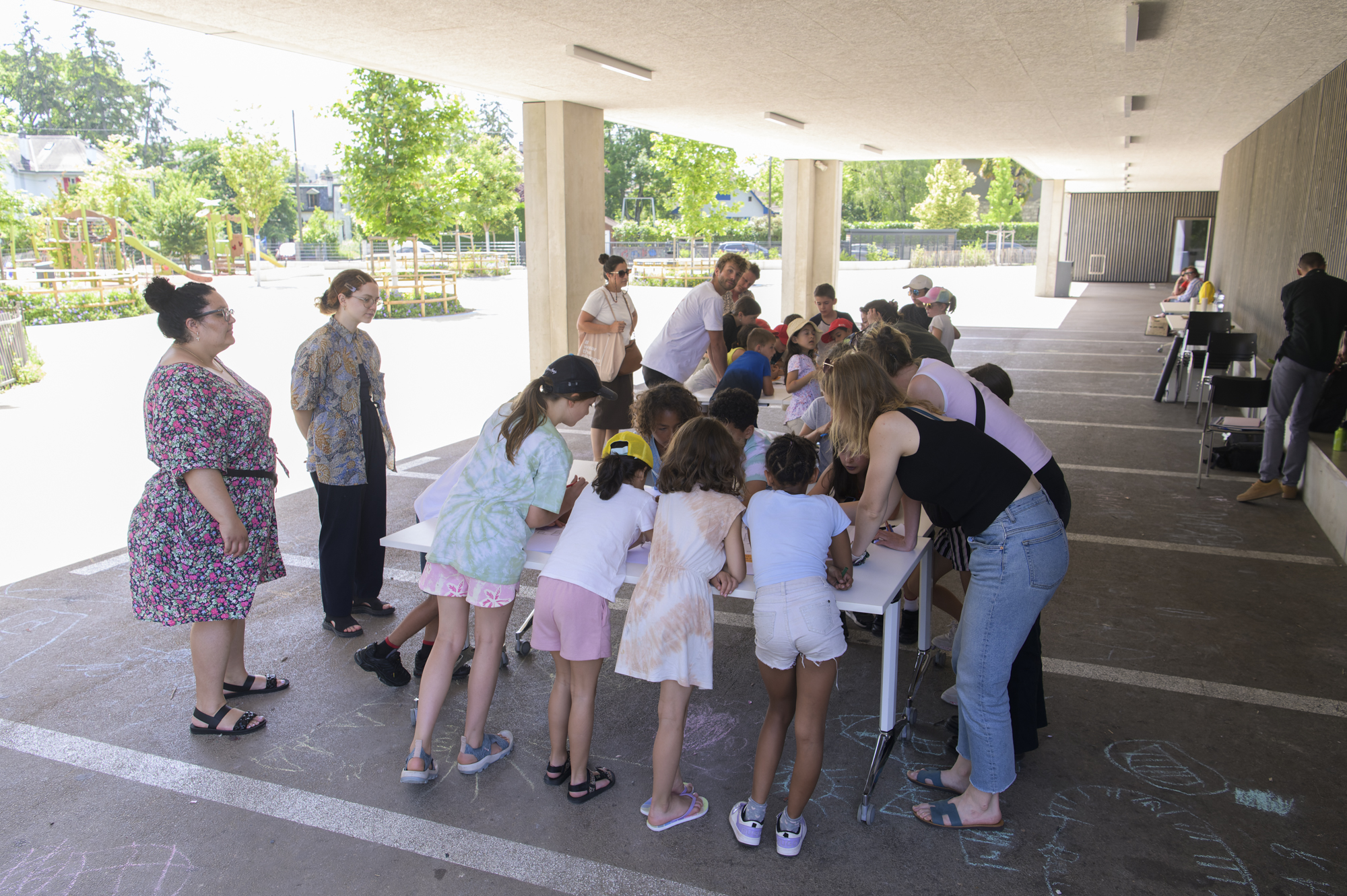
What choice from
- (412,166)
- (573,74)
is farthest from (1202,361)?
(412,166)

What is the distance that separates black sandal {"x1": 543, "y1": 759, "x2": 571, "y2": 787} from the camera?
3189mm

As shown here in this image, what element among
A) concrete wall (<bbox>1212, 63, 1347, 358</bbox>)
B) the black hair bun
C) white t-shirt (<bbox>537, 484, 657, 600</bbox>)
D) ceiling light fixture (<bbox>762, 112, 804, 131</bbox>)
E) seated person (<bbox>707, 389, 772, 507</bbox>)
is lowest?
white t-shirt (<bbox>537, 484, 657, 600</bbox>)

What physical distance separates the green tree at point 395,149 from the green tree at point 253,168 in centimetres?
2090

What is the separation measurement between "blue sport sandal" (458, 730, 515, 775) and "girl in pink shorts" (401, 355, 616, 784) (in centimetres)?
11

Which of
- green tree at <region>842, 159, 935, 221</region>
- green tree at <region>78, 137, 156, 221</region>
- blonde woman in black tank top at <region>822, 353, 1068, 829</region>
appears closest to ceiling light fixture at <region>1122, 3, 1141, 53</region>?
blonde woman in black tank top at <region>822, 353, 1068, 829</region>

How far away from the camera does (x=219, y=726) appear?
139 inches

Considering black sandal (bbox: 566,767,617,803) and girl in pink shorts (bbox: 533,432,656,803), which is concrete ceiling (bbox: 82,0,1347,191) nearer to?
girl in pink shorts (bbox: 533,432,656,803)

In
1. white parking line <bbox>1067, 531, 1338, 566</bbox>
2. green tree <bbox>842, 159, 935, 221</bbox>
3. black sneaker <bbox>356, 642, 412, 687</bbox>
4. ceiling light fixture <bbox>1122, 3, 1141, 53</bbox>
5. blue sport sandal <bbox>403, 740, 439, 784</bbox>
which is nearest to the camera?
blue sport sandal <bbox>403, 740, 439, 784</bbox>

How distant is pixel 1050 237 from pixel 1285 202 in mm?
17349

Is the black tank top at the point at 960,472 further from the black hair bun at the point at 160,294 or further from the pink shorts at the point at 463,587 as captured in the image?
the black hair bun at the point at 160,294

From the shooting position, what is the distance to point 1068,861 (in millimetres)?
2793

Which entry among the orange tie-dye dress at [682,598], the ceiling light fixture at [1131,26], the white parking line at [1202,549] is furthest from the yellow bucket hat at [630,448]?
the ceiling light fixture at [1131,26]

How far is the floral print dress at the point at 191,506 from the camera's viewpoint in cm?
334

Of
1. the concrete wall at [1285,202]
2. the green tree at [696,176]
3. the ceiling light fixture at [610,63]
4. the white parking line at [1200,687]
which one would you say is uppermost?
the green tree at [696,176]
